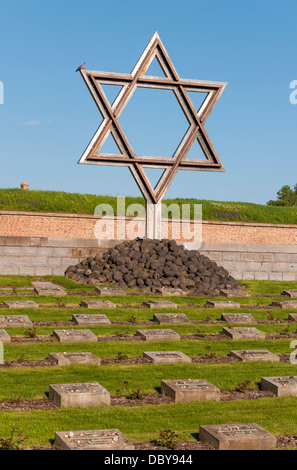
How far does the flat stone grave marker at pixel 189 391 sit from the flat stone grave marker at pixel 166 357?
1633 mm

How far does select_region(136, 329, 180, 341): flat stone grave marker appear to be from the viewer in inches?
518

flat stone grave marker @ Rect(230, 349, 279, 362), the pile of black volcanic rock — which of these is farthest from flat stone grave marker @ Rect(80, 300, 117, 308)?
flat stone grave marker @ Rect(230, 349, 279, 362)

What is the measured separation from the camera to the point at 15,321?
540 inches

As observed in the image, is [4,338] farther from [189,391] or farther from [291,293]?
[291,293]

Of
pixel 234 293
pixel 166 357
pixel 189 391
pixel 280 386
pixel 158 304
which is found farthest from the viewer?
pixel 234 293

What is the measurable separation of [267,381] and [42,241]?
12611mm

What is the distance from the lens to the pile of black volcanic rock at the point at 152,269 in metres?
20.1

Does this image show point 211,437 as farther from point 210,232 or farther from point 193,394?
point 210,232

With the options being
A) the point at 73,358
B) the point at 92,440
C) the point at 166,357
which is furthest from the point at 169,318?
the point at 92,440

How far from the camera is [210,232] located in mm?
32188

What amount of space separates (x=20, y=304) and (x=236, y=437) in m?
9.48

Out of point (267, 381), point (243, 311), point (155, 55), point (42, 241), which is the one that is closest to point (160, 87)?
point (155, 55)

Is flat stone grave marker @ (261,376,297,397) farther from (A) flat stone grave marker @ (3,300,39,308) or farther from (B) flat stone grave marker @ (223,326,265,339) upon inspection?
(A) flat stone grave marker @ (3,300,39,308)

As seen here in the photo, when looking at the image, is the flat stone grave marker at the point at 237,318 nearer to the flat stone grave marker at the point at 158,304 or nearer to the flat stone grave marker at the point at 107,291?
the flat stone grave marker at the point at 158,304
